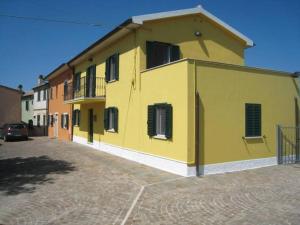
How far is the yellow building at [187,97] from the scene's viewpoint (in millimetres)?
10367

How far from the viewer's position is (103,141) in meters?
17.3

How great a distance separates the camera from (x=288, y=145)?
1298 cm

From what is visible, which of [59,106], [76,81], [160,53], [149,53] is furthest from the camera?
[59,106]

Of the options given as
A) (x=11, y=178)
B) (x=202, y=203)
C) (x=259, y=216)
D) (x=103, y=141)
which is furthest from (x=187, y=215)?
(x=103, y=141)

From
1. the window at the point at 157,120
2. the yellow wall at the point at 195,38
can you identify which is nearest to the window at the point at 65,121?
the yellow wall at the point at 195,38

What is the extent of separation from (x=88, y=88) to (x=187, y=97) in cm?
1080

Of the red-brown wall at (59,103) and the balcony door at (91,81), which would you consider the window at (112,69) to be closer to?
the balcony door at (91,81)

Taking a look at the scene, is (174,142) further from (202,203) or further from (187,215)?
(187,215)

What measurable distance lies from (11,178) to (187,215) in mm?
6633

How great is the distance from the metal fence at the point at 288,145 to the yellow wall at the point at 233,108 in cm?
29

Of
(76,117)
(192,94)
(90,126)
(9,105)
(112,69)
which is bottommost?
(90,126)

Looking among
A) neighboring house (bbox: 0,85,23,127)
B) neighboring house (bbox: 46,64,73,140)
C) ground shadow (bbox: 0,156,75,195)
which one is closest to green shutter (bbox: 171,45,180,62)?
ground shadow (bbox: 0,156,75,195)

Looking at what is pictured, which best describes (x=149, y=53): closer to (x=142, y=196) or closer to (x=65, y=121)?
(x=142, y=196)

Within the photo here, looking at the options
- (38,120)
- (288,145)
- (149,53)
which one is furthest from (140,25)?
(38,120)
